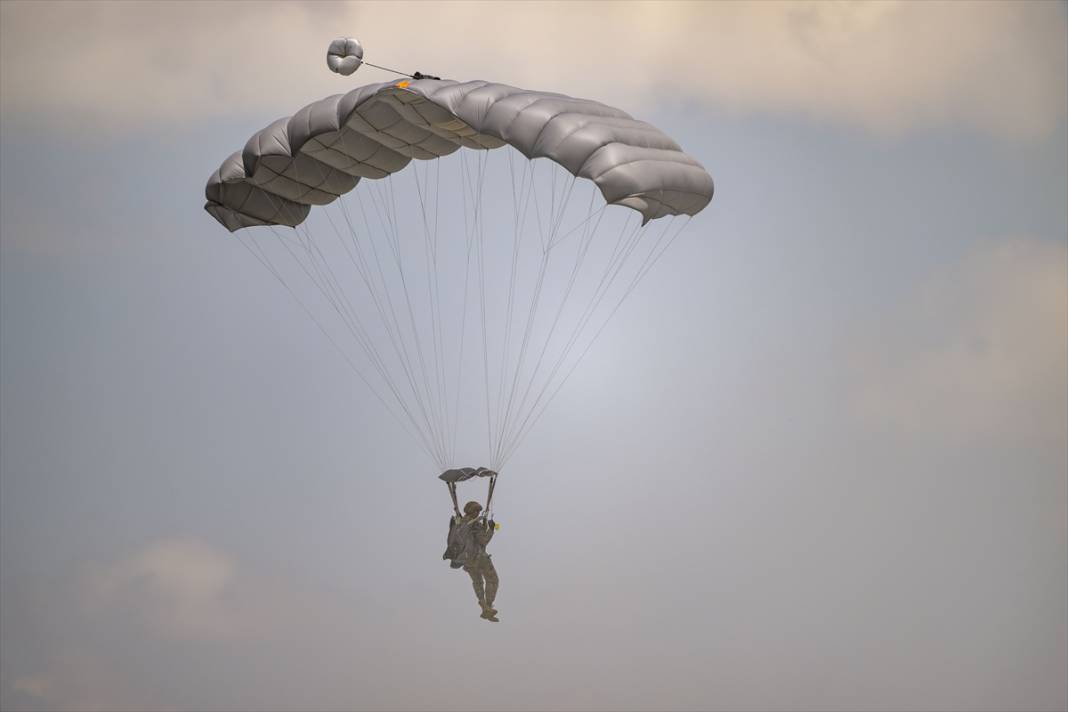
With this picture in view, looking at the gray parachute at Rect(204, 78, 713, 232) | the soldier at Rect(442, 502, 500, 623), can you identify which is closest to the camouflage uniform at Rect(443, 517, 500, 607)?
the soldier at Rect(442, 502, 500, 623)

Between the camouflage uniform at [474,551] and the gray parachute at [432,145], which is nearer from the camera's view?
the gray parachute at [432,145]

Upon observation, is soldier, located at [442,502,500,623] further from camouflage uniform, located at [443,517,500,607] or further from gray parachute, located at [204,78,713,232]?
gray parachute, located at [204,78,713,232]

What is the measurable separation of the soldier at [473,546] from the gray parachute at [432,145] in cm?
350

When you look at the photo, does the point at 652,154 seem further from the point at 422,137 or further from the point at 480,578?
the point at 480,578

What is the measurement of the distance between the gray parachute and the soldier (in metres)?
3.50

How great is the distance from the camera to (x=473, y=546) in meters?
15.7

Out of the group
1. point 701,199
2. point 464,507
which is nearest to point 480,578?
point 464,507

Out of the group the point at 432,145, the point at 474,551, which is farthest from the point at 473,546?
the point at 432,145

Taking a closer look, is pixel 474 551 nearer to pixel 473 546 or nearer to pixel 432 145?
pixel 473 546

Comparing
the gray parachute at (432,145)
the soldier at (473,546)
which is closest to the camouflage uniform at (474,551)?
the soldier at (473,546)

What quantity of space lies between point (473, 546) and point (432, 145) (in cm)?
424

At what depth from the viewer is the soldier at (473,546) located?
15.7 meters

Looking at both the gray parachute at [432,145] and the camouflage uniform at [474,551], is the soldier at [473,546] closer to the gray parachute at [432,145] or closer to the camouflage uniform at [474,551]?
the camouflage uniform at [474,551]

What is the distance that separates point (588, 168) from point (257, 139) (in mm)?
3959
